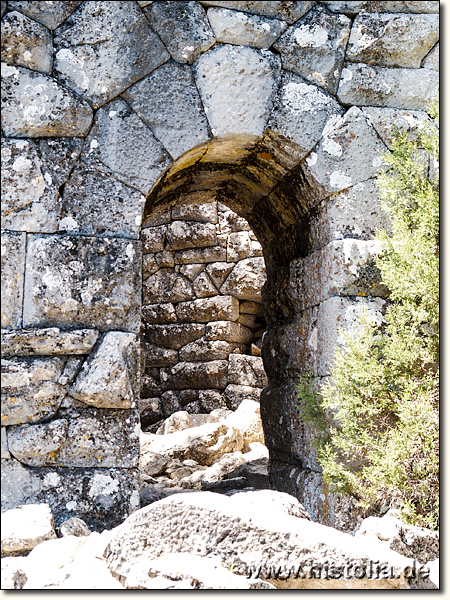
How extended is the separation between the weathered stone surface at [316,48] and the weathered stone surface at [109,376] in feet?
6.28

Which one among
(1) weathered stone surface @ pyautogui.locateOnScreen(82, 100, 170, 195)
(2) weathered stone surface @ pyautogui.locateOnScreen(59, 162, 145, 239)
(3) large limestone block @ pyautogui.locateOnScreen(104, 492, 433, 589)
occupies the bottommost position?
(3) large limestone block @ pyautogui.locateOnScreen(104, 492, 433, 589)

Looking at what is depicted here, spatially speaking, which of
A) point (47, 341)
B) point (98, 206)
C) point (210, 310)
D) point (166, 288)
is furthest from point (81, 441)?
point (166, 288)

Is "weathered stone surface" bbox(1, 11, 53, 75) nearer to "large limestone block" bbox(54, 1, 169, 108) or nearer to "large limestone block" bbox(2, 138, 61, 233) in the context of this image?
"large limestone block" bbox(54, 1, 169, 108)

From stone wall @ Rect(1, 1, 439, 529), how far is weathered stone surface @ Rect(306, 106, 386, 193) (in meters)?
0.01

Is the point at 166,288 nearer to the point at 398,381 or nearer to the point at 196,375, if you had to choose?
the point at 196,375

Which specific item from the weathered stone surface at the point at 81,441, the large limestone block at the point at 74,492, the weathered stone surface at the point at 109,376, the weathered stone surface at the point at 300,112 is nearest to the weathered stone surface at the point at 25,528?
the large limestone block at the point at 74,492

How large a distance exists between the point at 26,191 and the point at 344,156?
185cm

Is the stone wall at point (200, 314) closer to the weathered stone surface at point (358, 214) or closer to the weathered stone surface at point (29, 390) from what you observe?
the weathered stone surface at point (358, 214)

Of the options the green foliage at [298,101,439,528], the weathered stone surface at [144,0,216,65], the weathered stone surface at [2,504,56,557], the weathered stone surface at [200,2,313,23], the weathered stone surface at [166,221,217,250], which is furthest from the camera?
the weathered stone surface at [166,221,217,250]

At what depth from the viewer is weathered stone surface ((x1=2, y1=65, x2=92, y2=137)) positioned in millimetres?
3836

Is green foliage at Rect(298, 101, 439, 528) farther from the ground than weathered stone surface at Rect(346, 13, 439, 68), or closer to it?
closer to it

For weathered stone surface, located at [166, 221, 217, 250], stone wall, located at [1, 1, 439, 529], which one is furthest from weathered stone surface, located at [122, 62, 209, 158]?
weathered stone surface, located at [166, 221, 217, 250]

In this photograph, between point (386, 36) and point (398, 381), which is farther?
point (386, 36)

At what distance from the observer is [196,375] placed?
28.2 feet
